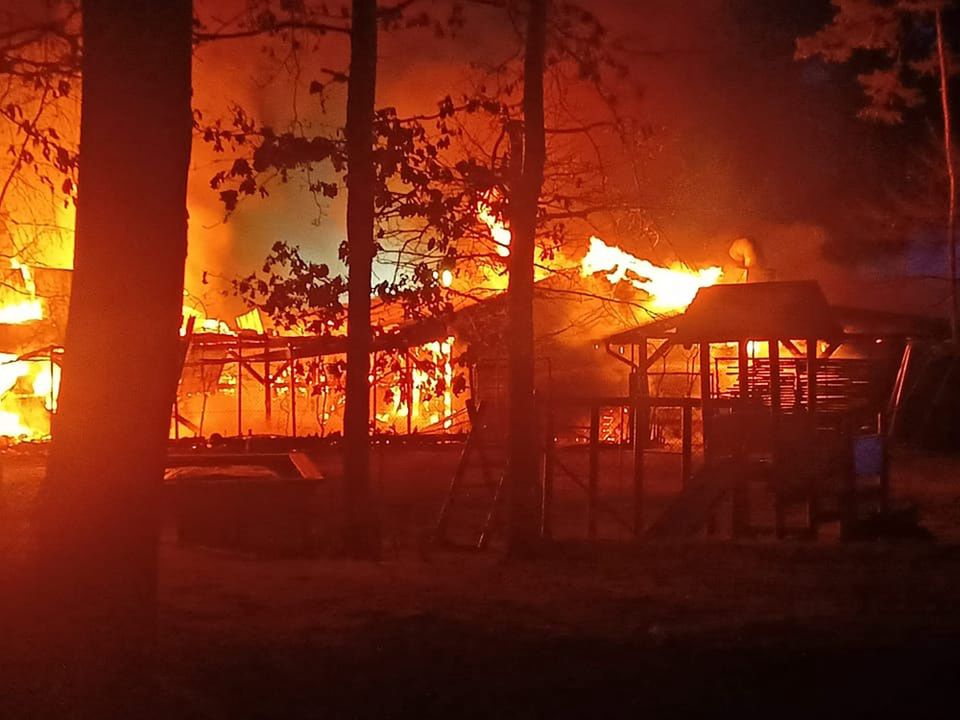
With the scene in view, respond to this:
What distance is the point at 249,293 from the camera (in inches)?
439

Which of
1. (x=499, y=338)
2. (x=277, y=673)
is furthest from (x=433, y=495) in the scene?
(x=277, y=673)

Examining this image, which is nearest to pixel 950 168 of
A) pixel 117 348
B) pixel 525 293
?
pixel 525 293

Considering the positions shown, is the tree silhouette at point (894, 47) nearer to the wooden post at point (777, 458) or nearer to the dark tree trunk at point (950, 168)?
the dark tree trunk at point (950, 168)

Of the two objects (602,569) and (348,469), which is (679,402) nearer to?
(602,569)

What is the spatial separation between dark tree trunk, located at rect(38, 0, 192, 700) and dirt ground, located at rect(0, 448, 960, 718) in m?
0.46

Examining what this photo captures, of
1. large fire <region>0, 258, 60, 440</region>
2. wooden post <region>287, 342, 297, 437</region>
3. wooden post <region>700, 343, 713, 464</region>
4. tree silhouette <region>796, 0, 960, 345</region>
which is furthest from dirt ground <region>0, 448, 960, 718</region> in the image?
tree silhouette <region>796, 0, 960, 345</region>

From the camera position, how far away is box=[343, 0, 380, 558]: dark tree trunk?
37.6 feet

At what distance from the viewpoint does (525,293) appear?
416 inches

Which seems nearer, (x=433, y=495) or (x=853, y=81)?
(x=433, y=495)

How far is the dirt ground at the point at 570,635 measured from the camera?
5.36 meters

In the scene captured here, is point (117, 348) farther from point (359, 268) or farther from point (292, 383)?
point (292, 383)

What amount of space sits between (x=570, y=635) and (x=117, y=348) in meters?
3.11

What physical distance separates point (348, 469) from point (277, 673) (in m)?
6.12

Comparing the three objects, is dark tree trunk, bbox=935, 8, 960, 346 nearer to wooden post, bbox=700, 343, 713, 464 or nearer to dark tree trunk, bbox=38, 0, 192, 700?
wooden post, bbox=700, 343, 713, 464
